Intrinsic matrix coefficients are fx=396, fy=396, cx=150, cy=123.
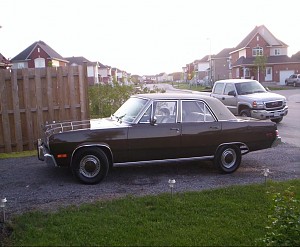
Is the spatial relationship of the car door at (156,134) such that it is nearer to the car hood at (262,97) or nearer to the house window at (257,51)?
the car hood at (262,97)

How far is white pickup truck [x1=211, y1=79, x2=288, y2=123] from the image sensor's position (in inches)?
581

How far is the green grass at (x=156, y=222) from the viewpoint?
4.56m

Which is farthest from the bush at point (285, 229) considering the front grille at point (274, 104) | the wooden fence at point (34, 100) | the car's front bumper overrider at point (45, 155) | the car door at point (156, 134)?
the front grille at point (274, 104)

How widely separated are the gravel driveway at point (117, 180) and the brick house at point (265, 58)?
4989 cm

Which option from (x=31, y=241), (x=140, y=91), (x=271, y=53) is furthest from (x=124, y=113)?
(x=271, y=53)

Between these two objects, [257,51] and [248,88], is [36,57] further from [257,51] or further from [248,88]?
[248,88]

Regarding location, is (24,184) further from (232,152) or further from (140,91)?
(140,91)

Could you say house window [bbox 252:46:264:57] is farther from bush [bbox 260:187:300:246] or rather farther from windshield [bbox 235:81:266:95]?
bush [bbox 260:187:300:246]

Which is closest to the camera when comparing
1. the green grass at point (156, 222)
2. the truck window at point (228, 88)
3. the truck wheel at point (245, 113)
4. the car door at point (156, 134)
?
the green grass at point (156, 222)

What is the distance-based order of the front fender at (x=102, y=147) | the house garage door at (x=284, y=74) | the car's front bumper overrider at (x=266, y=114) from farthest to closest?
the house garage door at (x=284, y=74) → the car's front bumper overrider at (x=266, y=114) → the front fender at (x=102, y=147)

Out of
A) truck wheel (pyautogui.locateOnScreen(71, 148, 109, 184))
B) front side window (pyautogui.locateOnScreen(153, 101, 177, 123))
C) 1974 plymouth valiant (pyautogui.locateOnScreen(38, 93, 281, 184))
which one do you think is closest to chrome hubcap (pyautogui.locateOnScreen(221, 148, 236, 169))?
1974 plymouth valiant (pyautogui.locateOnScreen(38, 93, 281, 184))

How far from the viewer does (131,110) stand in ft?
25.7

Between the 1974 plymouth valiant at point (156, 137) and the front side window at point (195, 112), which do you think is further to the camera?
the front side window at point (195, 112)

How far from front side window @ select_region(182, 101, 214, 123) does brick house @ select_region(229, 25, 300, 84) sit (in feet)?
165
